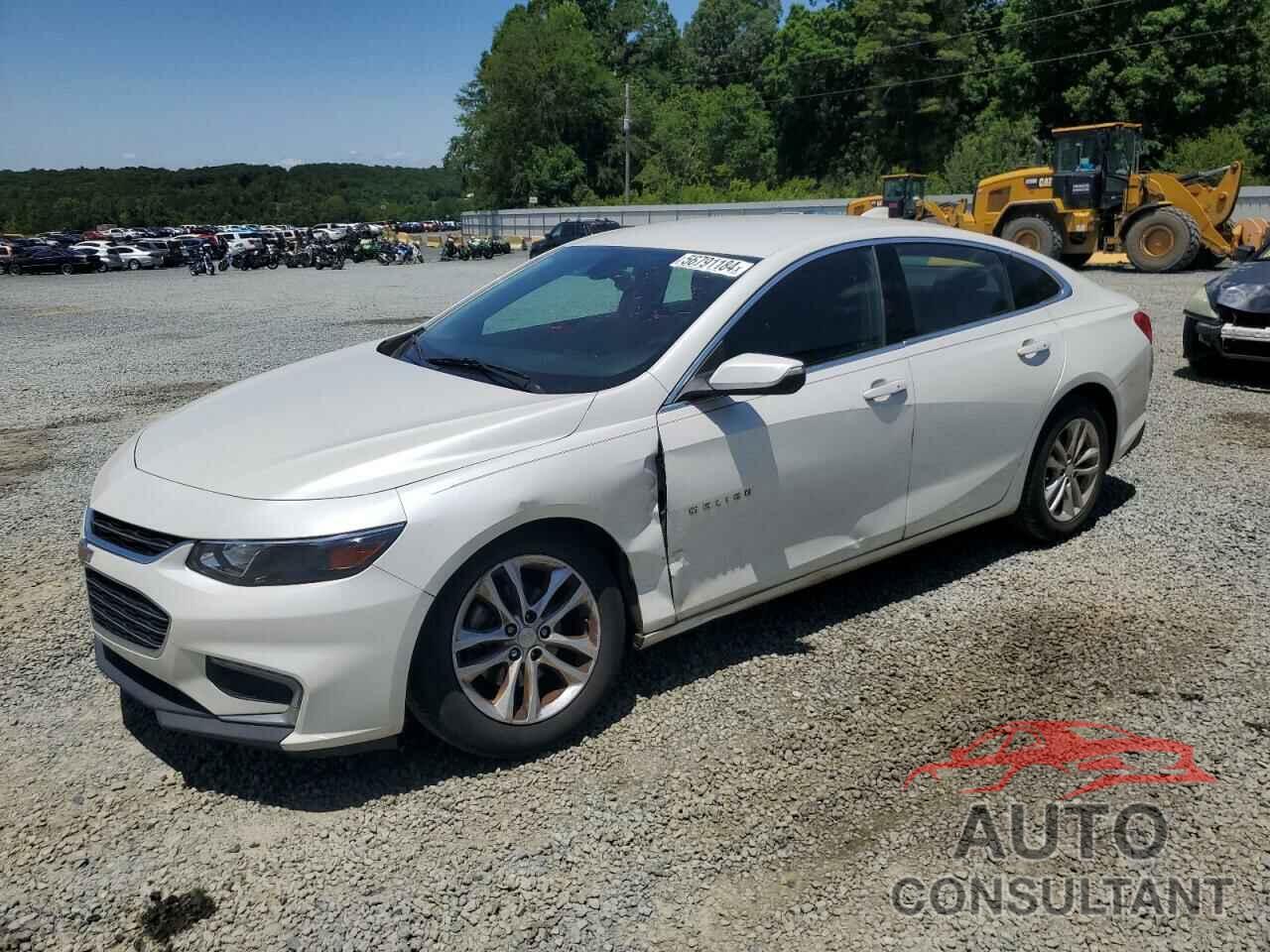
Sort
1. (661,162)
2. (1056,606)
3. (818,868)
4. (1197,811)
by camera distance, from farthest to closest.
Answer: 1. (661,162)
2. (1056,606)
3. (1197,811)
4. (818,868)

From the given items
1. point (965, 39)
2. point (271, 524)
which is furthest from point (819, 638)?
point (965, 39)

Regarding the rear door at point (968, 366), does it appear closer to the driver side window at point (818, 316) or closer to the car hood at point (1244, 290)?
the driver side window at point (818, 316)

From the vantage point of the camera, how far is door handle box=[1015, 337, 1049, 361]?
4.65 metres

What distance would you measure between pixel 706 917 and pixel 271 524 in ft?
5.13

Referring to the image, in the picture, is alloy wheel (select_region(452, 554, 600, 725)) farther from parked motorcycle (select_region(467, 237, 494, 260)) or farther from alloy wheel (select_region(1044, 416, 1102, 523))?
parked motorcycle (select_region(467, 237, 494, 260))

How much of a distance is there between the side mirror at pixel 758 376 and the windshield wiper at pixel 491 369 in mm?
639

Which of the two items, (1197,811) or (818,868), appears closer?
(818,868)

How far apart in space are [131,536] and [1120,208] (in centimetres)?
2148

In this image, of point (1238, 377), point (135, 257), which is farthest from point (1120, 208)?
point (135, 257)

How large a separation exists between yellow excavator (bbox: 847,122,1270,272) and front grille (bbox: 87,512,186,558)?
1937 centimetres

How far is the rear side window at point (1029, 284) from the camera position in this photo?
4.85m

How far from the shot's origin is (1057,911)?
2672mm

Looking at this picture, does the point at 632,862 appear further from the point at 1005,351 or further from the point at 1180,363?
the point at 1180,363

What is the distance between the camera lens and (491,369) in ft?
12.6
